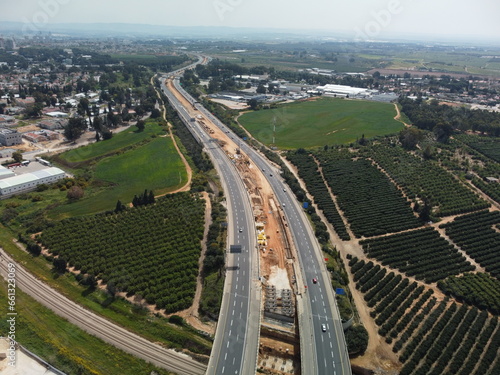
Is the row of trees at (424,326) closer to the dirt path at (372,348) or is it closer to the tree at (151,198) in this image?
the dirt path at (372,348)

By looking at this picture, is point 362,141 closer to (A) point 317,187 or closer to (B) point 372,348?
(A) point 317,187

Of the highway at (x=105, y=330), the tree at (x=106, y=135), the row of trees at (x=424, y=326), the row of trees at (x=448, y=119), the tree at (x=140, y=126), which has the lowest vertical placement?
the highway at (x=105, y=330)

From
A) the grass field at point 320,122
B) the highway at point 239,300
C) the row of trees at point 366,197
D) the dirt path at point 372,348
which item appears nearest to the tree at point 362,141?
the grass field at point 320,122

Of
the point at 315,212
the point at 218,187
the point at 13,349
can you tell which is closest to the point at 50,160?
the point at 218,187

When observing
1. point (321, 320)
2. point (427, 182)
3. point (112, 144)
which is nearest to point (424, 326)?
point (321, 320)

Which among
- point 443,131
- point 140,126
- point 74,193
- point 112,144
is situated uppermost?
point 443,131

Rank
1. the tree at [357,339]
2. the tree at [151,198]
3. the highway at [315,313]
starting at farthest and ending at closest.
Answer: the tree at [151,198], the tree at [357,339], the highway at [315,313]

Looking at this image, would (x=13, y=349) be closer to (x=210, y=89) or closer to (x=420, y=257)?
(x=420, y=257)
